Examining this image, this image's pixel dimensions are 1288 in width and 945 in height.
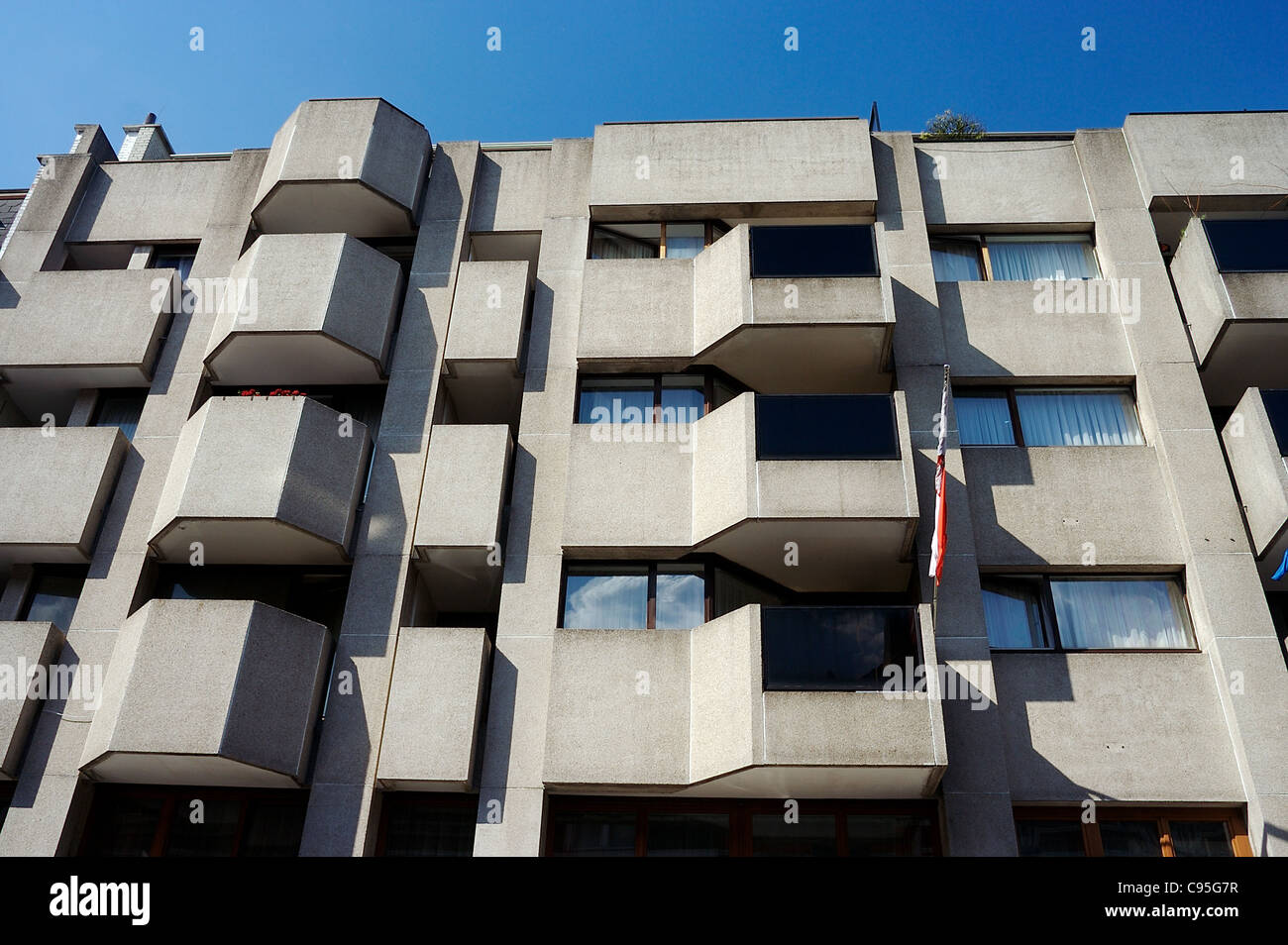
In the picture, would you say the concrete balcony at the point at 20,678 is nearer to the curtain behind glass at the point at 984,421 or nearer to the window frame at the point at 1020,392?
the window frame at the point at 1020,392

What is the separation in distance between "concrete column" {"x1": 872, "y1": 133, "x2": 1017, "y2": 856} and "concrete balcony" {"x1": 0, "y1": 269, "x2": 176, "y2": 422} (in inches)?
498

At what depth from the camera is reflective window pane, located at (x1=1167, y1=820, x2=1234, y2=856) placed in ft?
42.8

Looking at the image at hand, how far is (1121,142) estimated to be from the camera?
19219mm

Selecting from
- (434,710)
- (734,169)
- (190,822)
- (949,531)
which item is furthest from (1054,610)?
(190,822)

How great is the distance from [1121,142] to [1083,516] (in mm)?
8075

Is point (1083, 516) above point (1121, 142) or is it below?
below

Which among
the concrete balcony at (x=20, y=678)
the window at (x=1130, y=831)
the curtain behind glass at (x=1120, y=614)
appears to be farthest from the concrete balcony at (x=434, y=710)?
the curtain behind glass at (x=1120, y=614)

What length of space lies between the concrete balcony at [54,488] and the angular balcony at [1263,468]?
17.3 metres

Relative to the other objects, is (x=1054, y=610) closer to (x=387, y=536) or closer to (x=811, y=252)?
(x=811, y=252)

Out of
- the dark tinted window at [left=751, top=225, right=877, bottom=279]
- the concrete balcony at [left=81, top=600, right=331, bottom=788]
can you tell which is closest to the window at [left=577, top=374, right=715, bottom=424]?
the dark tinted window at [left=751, top=225, right=877, bottom=279]

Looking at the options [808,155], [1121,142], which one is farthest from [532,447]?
[1121,142]

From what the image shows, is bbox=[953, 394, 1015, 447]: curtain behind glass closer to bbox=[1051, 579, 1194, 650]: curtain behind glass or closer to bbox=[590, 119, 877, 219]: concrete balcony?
bbox=[1051, 579, 1194, 650]: curtain behind glass
